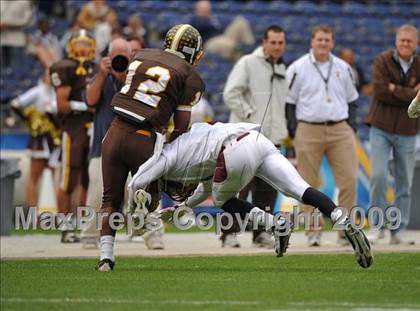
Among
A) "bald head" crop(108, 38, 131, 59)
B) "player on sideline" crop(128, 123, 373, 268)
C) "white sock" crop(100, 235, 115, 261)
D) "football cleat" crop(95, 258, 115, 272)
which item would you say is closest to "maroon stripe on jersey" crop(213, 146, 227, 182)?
"player on sideline" crop(128, 123, 373, 268)

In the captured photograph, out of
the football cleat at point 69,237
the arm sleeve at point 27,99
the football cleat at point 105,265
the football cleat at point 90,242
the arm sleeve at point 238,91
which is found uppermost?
the arm sleeve at point 238,91

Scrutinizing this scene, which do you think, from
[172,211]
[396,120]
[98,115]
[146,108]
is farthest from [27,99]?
[146,108]

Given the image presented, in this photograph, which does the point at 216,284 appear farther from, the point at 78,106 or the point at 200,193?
the point at 78,106

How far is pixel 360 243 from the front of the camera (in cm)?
1013

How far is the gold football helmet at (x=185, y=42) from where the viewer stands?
1055 centimetres

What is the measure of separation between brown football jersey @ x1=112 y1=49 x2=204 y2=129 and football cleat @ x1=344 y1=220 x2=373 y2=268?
1.64 metres

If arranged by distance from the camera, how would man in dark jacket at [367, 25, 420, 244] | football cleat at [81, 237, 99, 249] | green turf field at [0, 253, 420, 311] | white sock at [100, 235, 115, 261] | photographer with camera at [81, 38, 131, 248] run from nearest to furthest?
green turf field at [0, 253, 420, 311], white sock at [100, 235, 115, 261], photographer with camera at [81, 38, 131, 248], football cleat at [81, 237, 99, 249], man in dark jacket at [367, 25, 420, 244]

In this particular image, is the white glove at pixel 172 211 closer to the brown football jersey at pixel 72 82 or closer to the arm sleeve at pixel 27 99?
the brown football jersey at pixel 72 82

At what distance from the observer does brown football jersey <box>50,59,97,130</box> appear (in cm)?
1453

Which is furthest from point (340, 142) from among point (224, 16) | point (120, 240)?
point (224, 16)

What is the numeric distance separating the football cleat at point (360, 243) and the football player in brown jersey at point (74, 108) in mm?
5121

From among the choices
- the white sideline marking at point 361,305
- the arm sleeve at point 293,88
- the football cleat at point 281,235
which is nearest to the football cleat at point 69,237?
the arm sleeve at point 293,88

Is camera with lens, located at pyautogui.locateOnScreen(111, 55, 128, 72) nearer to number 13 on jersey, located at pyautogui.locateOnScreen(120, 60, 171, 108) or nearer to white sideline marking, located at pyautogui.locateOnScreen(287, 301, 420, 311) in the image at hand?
number 13 on jersey, located at pyautogui.locateOnScreen(120, 60, 171, 108)

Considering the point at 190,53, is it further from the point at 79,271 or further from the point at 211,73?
the point at 211,73
